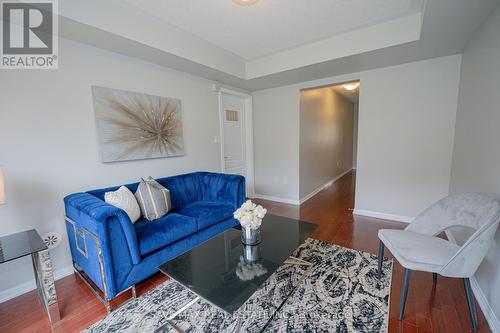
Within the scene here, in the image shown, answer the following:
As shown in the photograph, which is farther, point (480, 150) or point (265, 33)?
point (265, 33)

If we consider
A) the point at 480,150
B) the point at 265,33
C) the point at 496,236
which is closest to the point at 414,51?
the point at 480,150

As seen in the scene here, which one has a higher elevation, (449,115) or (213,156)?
(449,115)

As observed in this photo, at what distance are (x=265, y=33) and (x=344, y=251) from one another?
272 centimetres

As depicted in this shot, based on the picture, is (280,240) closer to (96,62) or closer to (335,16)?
(335,16)

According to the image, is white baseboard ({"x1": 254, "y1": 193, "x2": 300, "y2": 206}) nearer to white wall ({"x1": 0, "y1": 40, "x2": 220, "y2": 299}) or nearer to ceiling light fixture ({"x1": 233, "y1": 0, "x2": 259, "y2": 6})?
white wall ({"x1": 0, "y1": 40, "x2": 220, "y2": 299})

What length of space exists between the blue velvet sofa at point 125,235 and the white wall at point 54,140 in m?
0.21

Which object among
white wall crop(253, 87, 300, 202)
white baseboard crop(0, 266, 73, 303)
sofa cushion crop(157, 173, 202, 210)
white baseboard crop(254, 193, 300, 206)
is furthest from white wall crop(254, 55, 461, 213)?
white baseboard crop(0, 266, 73, 303)

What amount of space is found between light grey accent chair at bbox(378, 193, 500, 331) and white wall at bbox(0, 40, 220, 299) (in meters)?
2.77

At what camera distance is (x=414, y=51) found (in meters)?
2.55

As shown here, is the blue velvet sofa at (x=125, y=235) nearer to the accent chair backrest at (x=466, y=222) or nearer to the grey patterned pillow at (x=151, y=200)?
the grey patterned pillow at (x=151, y=200)

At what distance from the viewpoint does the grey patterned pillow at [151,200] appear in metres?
2.15

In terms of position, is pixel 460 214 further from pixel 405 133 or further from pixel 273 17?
pixel 273 17

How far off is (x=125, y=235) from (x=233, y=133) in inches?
113

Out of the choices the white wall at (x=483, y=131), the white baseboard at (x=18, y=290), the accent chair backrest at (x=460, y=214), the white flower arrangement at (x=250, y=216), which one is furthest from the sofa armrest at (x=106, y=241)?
the white wall at (x=483, y=131)
